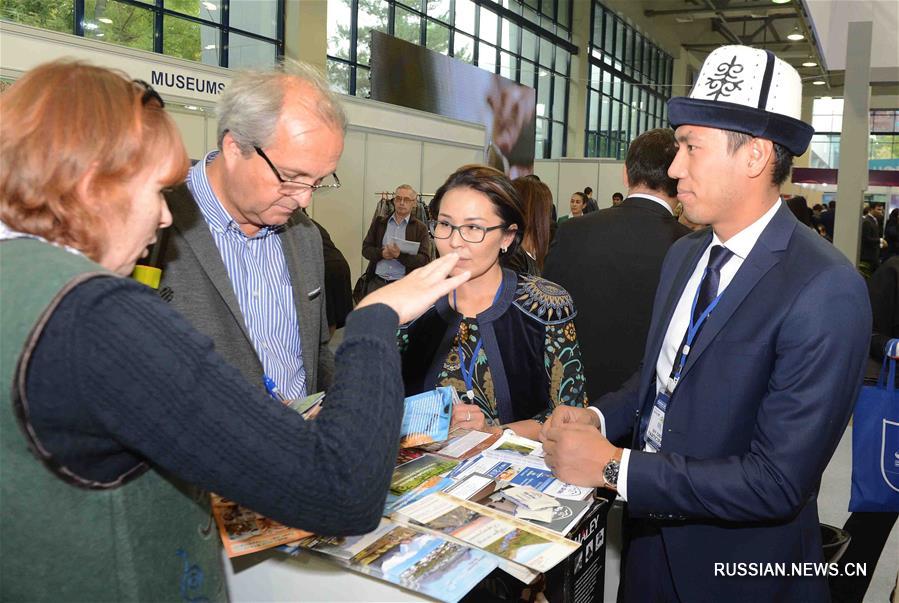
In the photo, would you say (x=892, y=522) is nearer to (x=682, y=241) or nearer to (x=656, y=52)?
(x=682, y=241)

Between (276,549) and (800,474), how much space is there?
1009mm

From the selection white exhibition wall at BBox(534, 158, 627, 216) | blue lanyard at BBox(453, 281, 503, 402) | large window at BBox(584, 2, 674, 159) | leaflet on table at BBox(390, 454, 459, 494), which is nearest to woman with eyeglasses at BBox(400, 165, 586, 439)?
blue lanyard at BBox(453, 281, 503, 402)

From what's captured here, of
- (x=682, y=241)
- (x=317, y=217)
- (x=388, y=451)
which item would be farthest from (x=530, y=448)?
(x=317, y=217)

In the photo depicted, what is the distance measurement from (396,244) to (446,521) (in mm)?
6351

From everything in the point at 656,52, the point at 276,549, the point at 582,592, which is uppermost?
the point at 656,52

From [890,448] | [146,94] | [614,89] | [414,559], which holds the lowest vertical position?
[890,448]

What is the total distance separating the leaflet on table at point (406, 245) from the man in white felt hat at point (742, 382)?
5.90m

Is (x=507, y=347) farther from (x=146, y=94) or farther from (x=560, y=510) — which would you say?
(x=146, y=94)

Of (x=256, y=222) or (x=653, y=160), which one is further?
(x=653, y=160)

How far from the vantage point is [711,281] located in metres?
1.69

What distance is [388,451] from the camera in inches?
34.9

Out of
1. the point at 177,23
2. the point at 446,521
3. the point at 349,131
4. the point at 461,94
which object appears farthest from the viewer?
the point at 461,94

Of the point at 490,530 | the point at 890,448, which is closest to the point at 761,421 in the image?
the point at 490,530

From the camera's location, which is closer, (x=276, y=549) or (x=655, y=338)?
(x=276, y=549)
